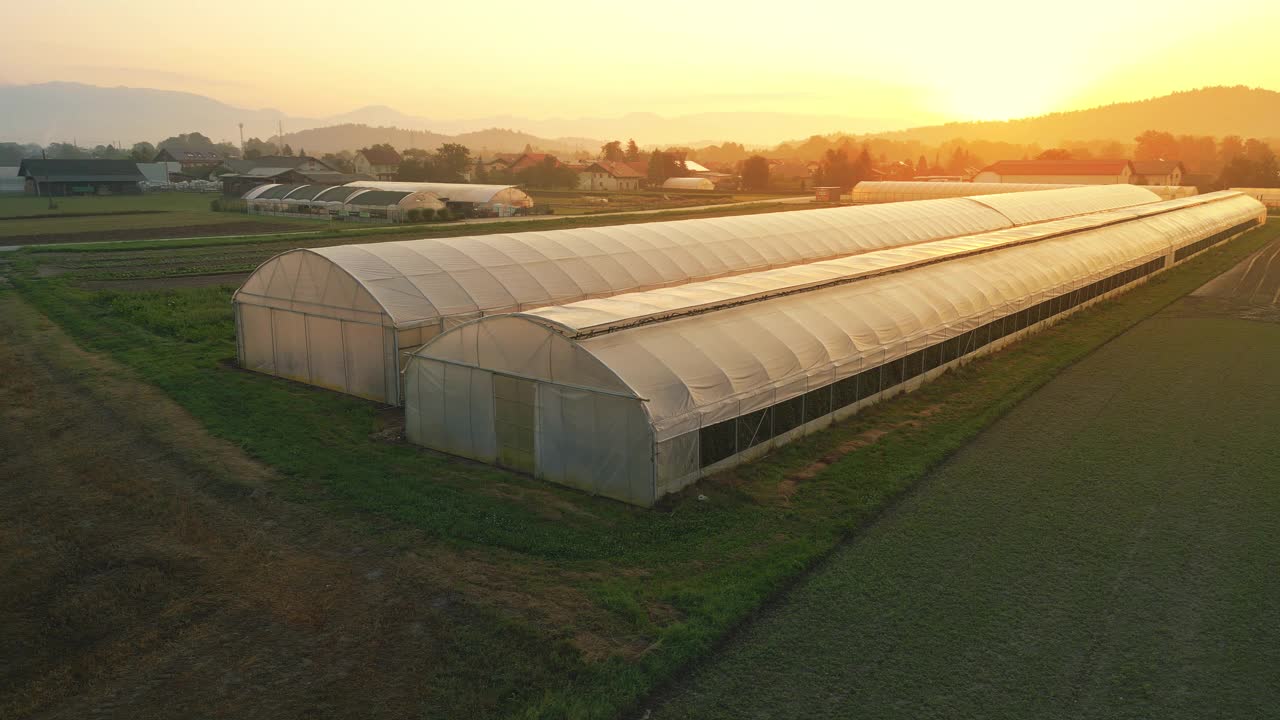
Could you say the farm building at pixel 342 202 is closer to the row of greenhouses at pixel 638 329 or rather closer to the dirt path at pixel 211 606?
the row of greenhouses at pixel 638 329

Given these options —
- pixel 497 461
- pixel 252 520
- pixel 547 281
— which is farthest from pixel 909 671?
pixel 547 281

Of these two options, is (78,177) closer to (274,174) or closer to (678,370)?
(274,174)

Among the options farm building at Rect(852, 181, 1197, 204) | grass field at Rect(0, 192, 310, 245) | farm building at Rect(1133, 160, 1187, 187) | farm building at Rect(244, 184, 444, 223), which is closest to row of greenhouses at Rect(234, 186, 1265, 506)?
grass field at Rect(0, 192, 310, 245)

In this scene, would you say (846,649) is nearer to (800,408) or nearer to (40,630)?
(800,408)

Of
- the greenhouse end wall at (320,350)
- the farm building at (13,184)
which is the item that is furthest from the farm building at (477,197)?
the farm building at (13,184)

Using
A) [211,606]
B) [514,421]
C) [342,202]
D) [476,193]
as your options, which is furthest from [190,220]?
[211,606]

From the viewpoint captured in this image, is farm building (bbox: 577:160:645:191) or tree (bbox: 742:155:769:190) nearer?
tree (bbox: 742:155:769:190)

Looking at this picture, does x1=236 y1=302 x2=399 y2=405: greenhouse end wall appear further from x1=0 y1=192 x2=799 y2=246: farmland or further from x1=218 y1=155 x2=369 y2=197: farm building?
x1=218 y1=155 x2=369 y2=197: farm building
